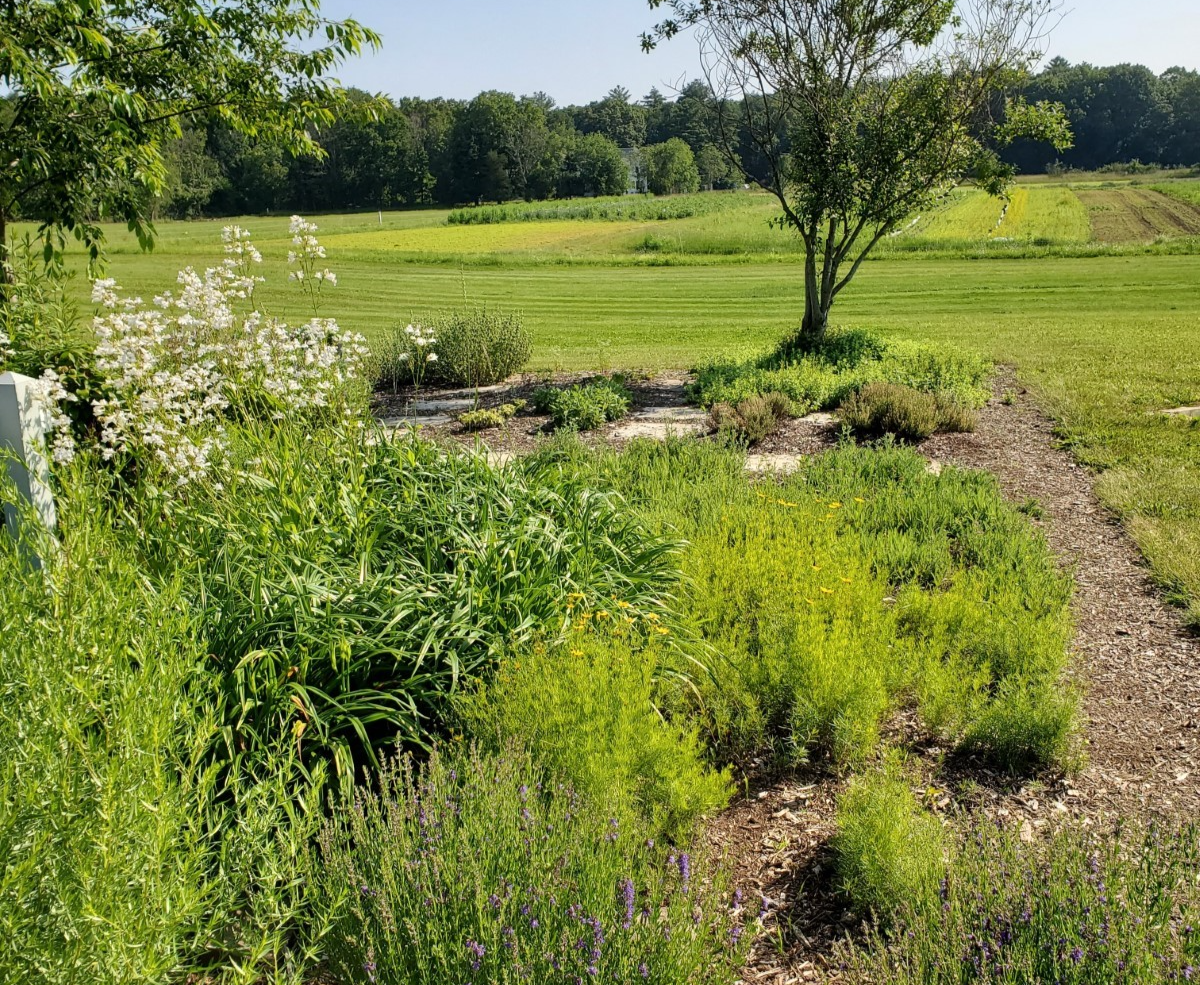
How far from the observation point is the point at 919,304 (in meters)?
19.3

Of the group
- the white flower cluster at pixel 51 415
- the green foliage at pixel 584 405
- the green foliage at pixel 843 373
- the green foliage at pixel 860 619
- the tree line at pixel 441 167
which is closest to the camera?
the white flower cluster at pixel 51 415

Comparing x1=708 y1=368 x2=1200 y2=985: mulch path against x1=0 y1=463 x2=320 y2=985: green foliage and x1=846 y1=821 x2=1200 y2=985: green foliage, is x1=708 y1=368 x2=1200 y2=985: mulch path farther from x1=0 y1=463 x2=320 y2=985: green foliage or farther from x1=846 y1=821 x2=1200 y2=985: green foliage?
x1=0 y1=463 x2=320 y2=985: green foliage

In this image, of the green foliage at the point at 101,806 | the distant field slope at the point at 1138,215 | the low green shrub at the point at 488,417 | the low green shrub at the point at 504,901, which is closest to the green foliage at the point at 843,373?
the low green shrub at the point at 488,417

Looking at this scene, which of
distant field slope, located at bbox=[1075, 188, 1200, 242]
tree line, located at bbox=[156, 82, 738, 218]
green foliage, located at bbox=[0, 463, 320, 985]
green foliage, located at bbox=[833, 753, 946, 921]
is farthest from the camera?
tree line, located at bbox=[156, 82, 738, 218]

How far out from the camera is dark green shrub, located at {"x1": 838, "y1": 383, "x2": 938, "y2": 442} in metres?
8.13

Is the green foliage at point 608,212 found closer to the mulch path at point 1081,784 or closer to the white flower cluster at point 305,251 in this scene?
the white flower cluster at point 305,251

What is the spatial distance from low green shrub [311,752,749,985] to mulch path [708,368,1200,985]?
0.43 metres

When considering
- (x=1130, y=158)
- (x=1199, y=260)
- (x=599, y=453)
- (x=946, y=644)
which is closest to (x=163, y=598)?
(x=946, y=644)

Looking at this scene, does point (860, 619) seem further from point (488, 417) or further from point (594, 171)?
point (594, 171)

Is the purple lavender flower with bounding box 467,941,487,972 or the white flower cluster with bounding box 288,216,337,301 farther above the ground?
the white flower cluster with bounding box 288,216,337,301

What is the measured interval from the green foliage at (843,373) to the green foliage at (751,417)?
0.27 meters

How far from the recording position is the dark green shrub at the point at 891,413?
26.7ft

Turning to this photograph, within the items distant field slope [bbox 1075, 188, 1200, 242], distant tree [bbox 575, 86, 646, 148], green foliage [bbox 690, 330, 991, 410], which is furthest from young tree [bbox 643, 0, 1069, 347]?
distant tree [bbox 575, 86, 646, 148]

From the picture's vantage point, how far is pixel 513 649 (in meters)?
3.40
